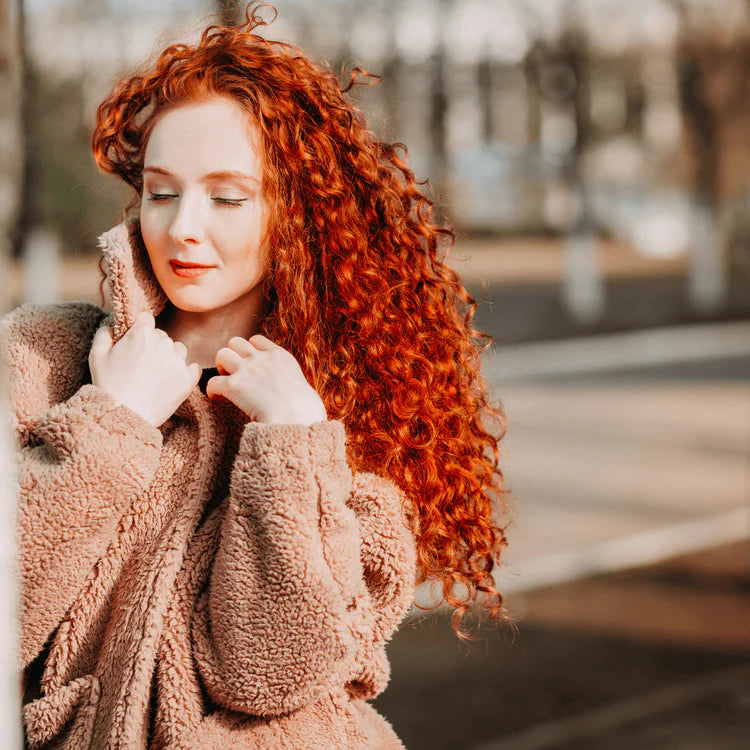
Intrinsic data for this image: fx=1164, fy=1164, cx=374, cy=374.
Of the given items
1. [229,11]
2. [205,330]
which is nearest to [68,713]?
[205,330]

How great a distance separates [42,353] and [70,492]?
0.70 ft

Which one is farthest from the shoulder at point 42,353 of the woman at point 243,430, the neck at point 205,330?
the neck at point 205,330

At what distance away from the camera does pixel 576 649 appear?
14.2 ft

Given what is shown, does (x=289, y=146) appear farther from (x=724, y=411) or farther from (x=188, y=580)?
(x=724, y=411)

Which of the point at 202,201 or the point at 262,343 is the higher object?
the point at 202,201

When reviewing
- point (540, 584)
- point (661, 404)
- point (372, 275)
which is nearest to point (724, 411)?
point (661, 404)

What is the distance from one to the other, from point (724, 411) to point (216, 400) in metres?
8.48

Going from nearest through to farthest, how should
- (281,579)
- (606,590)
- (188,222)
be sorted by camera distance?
(281,579) → (188,222) → (606,590)

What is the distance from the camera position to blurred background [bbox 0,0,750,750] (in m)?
3.69

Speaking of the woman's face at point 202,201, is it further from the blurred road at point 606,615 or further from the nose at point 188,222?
the blurred road at point 606,615

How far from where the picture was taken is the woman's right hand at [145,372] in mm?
1271

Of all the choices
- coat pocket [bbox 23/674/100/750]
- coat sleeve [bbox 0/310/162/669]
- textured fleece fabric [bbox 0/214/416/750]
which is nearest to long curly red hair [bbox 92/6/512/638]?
textured fleece fabric [bbox 0/214/416/750]

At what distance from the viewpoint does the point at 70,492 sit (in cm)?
120

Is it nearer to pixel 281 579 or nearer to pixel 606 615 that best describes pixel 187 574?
pixel 281 579
